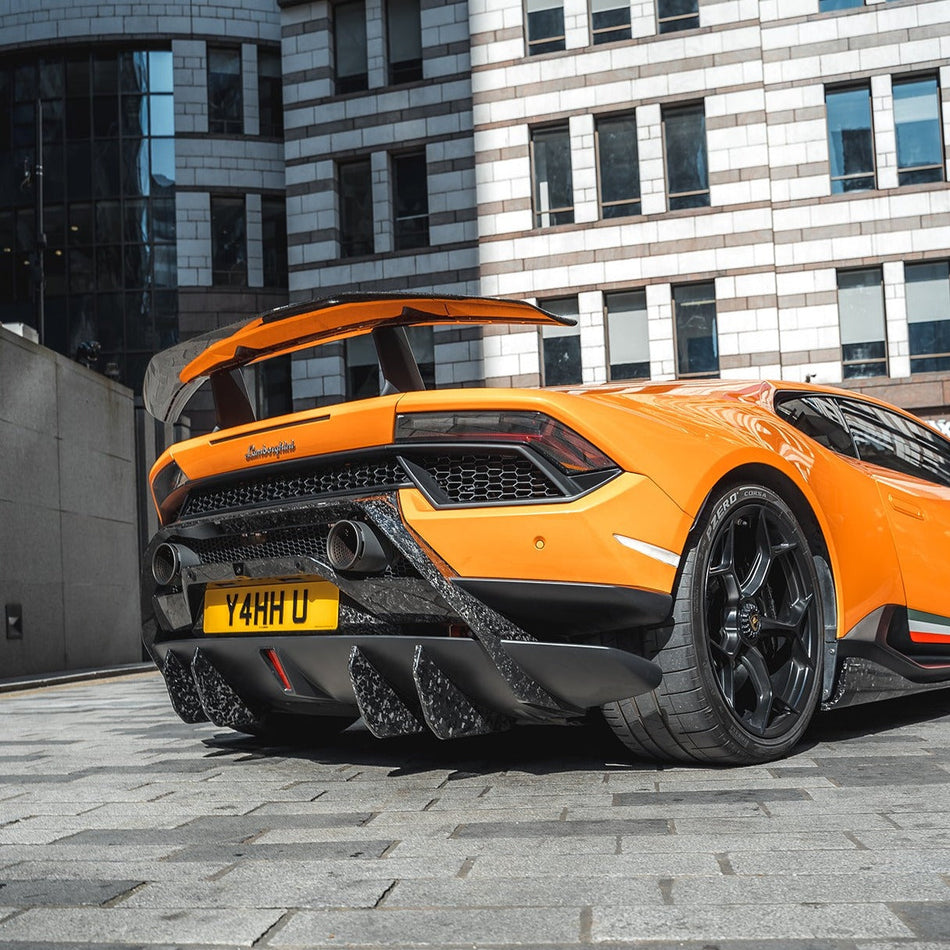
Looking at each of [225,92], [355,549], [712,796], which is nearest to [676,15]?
[225,92]

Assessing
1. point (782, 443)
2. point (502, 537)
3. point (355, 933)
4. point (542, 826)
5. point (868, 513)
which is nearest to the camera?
point (355, 933)

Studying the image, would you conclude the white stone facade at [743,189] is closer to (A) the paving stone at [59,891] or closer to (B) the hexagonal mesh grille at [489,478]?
(B) the hexagonal mesh grille at [489,478]

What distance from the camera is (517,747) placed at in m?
4.34

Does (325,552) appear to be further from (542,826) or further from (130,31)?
(130,31)

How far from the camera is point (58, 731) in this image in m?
6.03

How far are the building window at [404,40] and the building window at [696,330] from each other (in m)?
6.93

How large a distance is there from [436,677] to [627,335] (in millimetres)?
18276

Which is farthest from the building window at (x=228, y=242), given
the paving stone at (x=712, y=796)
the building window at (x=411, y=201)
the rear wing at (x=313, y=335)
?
the paving stone at (x=712, y=796)

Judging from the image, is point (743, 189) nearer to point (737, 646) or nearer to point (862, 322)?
point (862, 322)

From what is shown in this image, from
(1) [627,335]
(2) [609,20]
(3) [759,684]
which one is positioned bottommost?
(3) [759,684]

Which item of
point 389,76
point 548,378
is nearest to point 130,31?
point 389,76

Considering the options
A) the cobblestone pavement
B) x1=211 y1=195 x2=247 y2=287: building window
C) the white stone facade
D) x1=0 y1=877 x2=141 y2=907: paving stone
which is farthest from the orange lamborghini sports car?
x1=211 y1=195 x2=247 y2=287: building window

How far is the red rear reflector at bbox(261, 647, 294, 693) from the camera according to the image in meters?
3.79

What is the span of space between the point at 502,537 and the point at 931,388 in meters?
17.9
